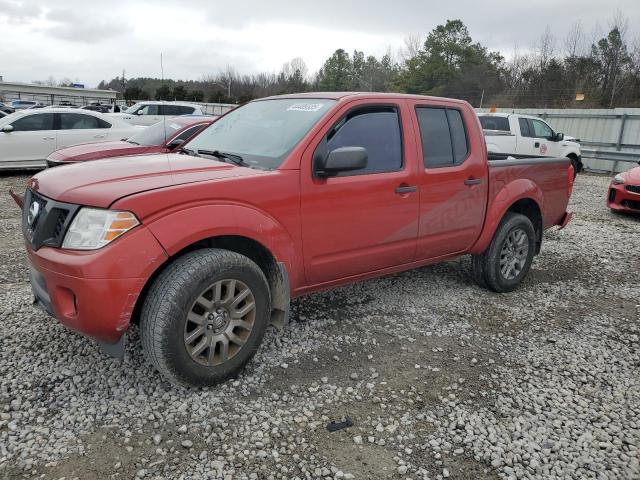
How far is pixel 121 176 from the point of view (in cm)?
299

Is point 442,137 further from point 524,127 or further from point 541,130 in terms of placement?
point 541,130

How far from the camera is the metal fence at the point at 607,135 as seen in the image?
15648 mm

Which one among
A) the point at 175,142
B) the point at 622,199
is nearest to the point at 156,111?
the point at 175,142

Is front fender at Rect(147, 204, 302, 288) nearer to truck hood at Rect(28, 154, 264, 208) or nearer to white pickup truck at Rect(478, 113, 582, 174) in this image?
truck hood at Rect(28, 154, 264, 208)

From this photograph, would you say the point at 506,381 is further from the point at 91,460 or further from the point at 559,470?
the point at 91,460

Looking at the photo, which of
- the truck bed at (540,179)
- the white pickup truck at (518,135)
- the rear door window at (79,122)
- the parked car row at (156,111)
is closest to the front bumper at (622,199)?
the white pickup truck at (518,135)

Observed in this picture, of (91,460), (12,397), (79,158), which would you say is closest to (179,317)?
(91,460)

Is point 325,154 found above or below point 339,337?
above

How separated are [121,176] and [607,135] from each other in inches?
730

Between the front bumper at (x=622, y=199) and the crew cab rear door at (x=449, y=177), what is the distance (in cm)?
603

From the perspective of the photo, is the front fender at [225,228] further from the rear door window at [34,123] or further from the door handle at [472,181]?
the rear door window at [34,123]

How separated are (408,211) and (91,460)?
8.90 feet

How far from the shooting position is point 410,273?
217 inches

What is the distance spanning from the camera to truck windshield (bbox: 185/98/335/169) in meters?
3.45
